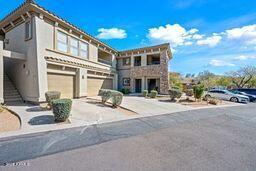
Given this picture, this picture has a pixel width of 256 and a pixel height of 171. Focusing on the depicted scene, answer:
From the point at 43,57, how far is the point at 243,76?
48125mm

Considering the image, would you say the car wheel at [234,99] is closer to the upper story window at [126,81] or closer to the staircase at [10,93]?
the upper story window at [126,81]

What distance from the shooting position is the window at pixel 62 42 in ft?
44.9

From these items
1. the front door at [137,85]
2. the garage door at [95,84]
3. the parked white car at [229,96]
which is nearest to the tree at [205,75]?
the parked white car at [229,96]

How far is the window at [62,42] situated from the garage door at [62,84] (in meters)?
2.32

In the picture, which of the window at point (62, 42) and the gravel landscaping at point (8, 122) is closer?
the gravel landscaping at point (8, 122)

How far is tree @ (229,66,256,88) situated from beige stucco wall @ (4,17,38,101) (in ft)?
157

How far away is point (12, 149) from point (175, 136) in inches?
213

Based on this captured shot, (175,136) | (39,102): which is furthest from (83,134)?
(39,102)

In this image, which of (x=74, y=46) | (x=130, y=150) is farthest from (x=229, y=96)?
(x=130, y=150)

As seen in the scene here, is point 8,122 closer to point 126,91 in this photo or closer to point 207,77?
point 126,91

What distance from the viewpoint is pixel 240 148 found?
5156 mm

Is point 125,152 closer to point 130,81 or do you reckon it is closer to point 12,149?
point 12,149

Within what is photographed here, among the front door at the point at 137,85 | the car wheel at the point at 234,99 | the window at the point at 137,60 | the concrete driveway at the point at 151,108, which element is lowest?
the car wheel at the point at 234,99

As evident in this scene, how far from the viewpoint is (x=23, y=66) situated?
12859 mm
